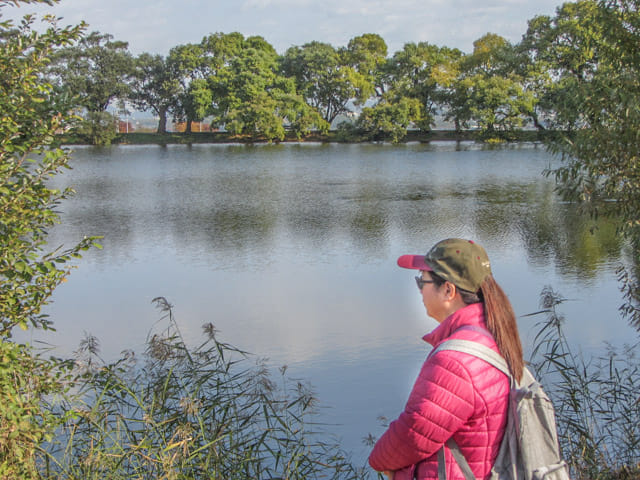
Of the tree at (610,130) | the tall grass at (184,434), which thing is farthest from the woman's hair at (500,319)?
the tree at (610,130)

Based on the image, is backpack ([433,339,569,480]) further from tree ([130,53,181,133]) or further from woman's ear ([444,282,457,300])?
tree ([130,53,181,133])

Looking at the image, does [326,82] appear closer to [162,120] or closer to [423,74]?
[423,74]

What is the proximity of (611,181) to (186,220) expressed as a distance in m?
12.0

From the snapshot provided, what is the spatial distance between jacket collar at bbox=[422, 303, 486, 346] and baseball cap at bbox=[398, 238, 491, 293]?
0.06 metres

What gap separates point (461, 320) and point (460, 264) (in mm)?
176

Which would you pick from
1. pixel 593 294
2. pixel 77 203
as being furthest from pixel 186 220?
pixel 593 294

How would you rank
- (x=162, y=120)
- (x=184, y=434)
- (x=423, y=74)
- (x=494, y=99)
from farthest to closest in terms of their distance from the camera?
(x=162, y=120) < (x=423, y=74) < (x=494, y=99) < (x=184, y=434)

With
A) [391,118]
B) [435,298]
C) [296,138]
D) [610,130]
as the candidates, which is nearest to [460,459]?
[435,298]

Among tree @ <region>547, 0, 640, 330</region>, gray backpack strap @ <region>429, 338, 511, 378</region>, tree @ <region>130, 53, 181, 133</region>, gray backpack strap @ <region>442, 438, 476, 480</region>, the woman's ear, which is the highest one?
tree @ <region>130, 53, 181, 133</region>

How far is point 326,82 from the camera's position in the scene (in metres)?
52.0

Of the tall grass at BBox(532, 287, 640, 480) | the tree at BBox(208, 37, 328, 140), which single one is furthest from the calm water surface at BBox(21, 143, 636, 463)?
the tree at BBox(208, 37, 328, 140)

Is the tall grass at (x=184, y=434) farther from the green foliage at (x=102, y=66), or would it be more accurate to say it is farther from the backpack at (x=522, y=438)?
the green foliage at (x=102, y=66)

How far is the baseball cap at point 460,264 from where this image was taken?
6.82 feet

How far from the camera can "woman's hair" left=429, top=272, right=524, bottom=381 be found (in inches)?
79.5
